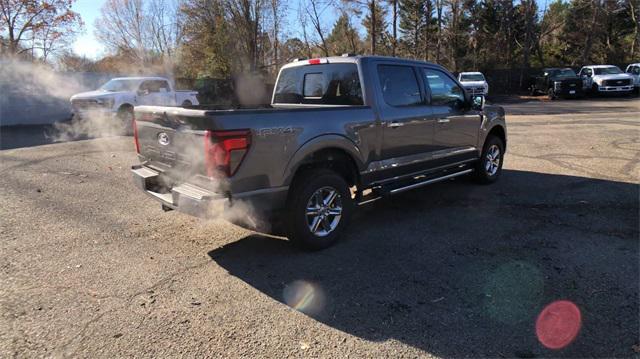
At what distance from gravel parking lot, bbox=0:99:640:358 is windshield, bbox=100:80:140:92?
28.3ft

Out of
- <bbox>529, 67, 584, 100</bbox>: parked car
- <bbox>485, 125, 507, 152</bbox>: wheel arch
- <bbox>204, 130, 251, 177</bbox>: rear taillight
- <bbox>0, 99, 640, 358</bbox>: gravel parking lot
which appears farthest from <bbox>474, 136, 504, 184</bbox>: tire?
<bbox>529, 67, 584, 100</bbox>: parked car

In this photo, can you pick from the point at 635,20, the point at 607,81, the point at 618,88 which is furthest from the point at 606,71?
the point at 635,20

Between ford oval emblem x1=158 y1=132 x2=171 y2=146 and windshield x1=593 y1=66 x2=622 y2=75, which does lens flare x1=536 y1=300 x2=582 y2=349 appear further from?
windshield x1=593 y1=66 x2=622 y2=75

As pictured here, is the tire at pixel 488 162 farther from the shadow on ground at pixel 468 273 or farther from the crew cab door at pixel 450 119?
the shadow on ground at pixel 468 273

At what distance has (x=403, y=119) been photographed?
520 centimetres

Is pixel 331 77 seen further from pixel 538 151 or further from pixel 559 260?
pixel 538 151

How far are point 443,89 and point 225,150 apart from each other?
11.7ft

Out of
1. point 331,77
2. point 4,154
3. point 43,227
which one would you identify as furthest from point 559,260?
point 4,154

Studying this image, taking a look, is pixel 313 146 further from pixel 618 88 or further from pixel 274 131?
pixel 618 88

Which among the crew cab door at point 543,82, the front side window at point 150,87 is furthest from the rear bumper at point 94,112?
the crew cab door at point 543,82

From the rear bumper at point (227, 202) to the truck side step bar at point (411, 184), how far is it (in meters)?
1.43

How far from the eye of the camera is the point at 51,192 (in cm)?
681

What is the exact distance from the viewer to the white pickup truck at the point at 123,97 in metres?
13.9

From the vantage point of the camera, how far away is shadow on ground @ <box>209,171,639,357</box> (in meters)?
3.02
